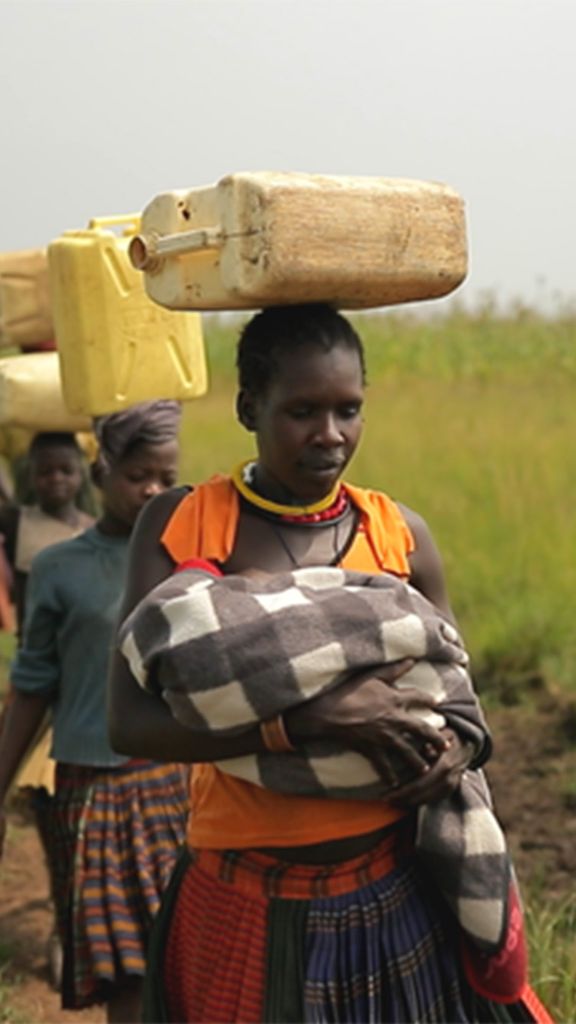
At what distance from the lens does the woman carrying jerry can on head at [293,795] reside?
2549 millimetres

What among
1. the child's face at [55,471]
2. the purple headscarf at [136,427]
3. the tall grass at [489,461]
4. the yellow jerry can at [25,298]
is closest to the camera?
the purple headscarf at [136,427]

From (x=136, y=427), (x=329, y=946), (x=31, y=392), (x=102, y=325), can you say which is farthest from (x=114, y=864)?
(x=329, y=946)

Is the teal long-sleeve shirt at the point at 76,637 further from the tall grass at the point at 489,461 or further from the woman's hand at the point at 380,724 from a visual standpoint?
the tall grass at the point at 489,461

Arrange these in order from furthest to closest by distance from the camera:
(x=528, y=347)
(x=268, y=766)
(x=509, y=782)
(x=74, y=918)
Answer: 1. (x=528, y=347)
2. (x=509, y=782)
3. (x=74, y=918)
4. (x=268, y=766)

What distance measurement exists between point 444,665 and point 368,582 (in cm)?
16

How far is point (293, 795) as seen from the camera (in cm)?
258

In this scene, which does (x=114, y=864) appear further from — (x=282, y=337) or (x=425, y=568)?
(x=282, y=337)

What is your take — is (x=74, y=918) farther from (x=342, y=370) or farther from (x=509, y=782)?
(x=509, y=782)

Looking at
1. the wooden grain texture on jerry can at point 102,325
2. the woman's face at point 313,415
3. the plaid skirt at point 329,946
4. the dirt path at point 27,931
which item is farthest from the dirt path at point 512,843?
the woman's face at point 313,415

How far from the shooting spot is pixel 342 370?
2.64m

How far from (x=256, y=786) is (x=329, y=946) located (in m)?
0.25

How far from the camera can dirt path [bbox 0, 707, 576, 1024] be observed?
15.8 feet

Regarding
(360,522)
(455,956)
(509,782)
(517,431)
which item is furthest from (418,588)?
(517,431)

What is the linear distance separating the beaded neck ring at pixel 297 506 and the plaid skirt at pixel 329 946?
478mm
